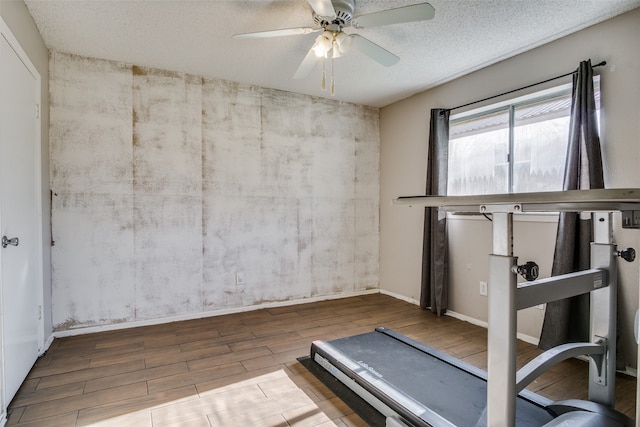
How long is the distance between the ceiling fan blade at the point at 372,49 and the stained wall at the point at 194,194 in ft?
5.54

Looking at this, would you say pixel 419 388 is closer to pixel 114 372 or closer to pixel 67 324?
pixel 114 372

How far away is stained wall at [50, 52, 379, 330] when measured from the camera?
301 centimetres

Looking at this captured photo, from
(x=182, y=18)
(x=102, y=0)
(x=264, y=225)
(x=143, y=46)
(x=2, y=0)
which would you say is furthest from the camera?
(x=264, y=225)

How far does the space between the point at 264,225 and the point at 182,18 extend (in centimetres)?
212

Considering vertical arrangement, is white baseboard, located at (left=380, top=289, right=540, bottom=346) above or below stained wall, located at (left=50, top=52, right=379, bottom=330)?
below

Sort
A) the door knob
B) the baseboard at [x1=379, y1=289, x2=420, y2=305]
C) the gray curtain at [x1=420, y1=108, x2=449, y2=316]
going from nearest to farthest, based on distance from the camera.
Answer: the door knob → the gray curtain at [x1=420, y1=108, x2=449, y2=316] → the baseboard at [x1=379, y1=289, x2=420, y2=305]

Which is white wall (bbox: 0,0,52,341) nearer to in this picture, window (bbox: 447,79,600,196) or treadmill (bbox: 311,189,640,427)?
treadmill (bbox: 311,189,640,427)

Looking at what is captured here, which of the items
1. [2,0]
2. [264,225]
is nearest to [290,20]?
[2,0]

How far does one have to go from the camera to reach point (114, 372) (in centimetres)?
232

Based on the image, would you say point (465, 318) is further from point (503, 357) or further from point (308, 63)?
point (308, 63)

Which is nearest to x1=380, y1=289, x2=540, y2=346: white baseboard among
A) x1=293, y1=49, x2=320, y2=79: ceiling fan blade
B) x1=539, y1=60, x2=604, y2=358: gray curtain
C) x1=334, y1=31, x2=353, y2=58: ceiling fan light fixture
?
x1=539, y1=60, x2=604, y2=358: gray curtain

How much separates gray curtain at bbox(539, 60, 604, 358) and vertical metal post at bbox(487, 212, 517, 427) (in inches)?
64.8

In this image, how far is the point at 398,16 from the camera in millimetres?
1950

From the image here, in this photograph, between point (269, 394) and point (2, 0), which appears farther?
point (269, 394)
